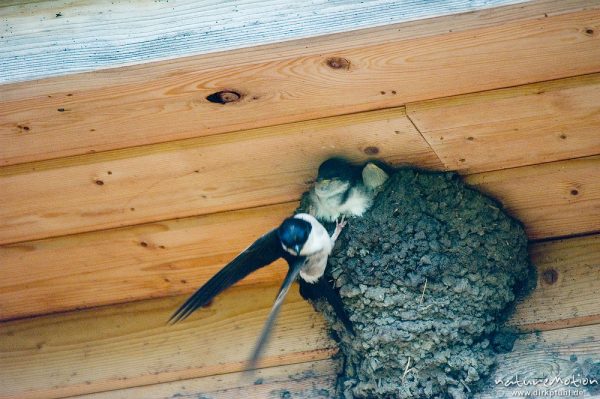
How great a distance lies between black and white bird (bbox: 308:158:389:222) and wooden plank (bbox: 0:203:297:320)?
12 centimetres

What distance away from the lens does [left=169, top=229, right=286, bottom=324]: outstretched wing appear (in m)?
2.45

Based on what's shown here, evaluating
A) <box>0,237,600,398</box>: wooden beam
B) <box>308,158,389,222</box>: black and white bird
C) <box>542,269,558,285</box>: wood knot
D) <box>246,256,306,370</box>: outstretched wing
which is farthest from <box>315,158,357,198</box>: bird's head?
<box>542,269,558,285</box>: wood knot

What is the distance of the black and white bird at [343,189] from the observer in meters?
2.64

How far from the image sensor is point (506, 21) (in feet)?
6.73

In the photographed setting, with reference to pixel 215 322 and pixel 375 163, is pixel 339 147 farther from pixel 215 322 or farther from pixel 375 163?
pixel 215 322

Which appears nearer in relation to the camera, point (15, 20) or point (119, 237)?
point (15, 20)

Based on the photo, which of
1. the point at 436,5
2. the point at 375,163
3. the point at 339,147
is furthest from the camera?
the point at 375,163

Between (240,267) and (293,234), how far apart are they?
9.4 inches

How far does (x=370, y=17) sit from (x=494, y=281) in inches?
40.8

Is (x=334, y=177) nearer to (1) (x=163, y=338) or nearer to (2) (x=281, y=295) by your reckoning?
(2) (x=281, y=295)

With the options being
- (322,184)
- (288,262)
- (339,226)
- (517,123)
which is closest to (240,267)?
(288,262)

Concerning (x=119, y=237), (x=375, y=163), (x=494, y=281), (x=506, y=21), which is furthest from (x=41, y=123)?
(x=494, y=281)

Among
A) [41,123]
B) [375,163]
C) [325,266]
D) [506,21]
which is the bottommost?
[325,266]

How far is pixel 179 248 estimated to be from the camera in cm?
271
